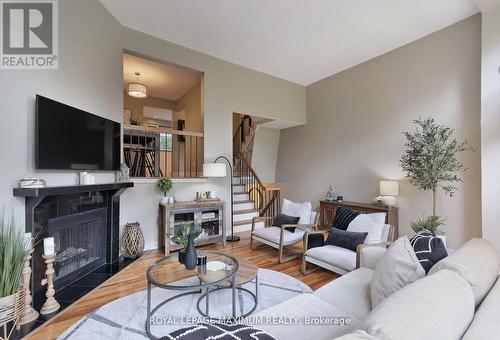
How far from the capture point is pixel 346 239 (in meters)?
3.02

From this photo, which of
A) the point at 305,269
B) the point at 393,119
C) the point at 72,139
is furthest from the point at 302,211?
the point at 72,139

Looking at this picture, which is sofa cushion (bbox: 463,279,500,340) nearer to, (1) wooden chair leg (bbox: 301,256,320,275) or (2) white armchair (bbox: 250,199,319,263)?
(1) wooden chair leg (bbox: 301,256,320,275)

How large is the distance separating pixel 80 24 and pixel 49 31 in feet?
1.59

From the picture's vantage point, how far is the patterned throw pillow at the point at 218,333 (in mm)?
1068

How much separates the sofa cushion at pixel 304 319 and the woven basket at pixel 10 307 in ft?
6.16

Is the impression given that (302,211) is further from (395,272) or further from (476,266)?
(476,266)

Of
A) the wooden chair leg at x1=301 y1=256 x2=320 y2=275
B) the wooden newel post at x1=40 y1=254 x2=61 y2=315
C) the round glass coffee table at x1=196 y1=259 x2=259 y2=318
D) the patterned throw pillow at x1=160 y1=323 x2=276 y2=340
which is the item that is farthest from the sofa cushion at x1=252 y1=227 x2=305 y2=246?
the wooden newel post at x1=40 y1=254 x2=61 y2=315

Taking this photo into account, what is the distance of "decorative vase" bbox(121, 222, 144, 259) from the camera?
378cm

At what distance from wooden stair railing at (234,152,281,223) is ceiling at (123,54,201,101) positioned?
252 cm

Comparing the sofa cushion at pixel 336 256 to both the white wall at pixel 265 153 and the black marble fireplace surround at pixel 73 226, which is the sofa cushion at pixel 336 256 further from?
the white wall at pixel 265 153

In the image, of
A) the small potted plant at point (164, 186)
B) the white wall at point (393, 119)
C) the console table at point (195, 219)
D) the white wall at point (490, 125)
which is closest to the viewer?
the white wall at point (490, 125)

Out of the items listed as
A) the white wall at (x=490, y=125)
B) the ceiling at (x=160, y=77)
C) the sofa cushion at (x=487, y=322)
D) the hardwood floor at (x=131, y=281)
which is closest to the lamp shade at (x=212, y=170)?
the hardwood floor at (x=131, y=281)

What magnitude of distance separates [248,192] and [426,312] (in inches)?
214

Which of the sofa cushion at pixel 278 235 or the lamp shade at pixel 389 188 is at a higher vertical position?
the lamp shade at pixel 389 188
